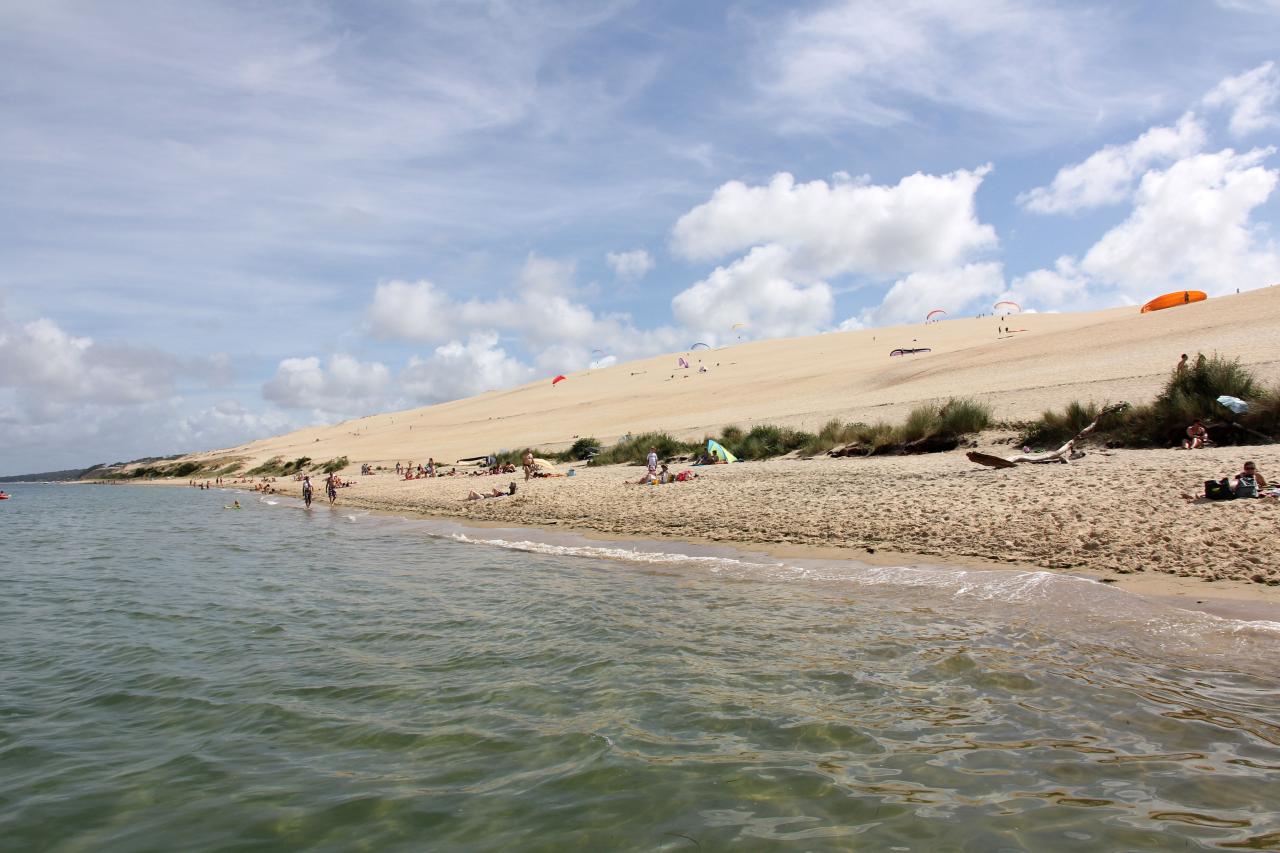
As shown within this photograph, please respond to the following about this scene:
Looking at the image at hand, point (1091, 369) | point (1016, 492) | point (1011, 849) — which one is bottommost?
point (1011, 849)

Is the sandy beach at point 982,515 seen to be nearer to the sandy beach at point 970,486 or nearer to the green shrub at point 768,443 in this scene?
the sandy beach at point 970,486

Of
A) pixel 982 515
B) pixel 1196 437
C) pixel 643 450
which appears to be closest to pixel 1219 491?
pixel 982 515

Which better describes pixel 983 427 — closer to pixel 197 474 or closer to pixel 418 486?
pixel 418 486

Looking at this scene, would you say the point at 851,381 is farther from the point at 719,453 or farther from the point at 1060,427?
the point at 1060,427

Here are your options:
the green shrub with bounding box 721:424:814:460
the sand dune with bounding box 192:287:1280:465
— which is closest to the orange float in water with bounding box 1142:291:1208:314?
the sand dune with bounding box 192:287:1280:465

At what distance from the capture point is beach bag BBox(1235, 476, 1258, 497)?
9688 mm

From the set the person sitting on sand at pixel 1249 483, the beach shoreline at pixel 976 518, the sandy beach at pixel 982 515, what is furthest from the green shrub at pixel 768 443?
the person sitting on sand at pixel 1249 483

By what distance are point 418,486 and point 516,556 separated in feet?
63.5

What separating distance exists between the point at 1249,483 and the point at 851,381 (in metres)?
34.5

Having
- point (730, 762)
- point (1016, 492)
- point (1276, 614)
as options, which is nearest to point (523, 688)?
point (730, 762)

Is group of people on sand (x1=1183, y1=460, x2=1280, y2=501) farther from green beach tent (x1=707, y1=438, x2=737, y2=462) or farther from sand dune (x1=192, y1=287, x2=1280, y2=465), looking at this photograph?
green beach tent (x1=707, y1=438, x2=737, y2=462)

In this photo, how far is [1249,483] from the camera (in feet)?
31.9

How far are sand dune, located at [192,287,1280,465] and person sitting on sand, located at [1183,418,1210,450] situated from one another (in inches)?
201

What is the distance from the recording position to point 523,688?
20.4 feet
